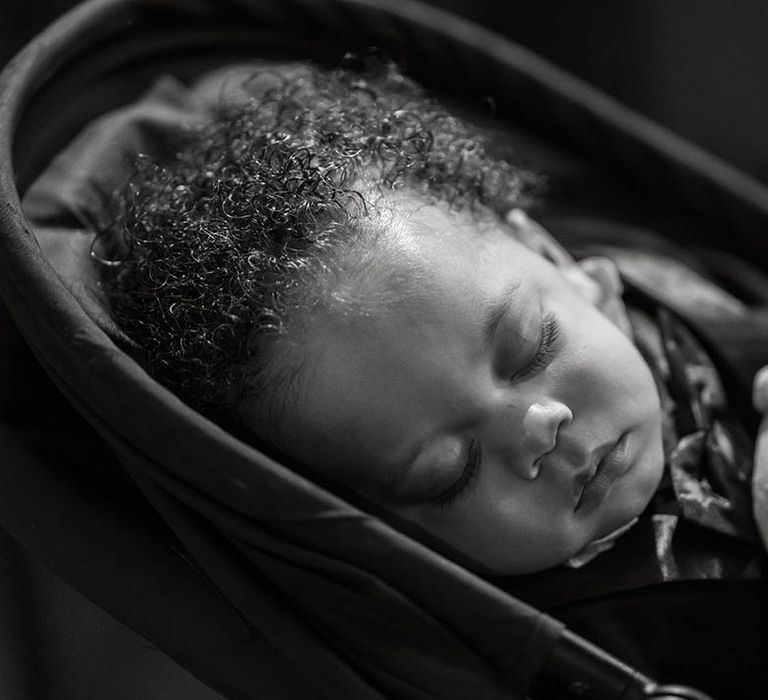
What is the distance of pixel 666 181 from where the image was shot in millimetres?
1003

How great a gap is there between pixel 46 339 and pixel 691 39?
49.7 inches

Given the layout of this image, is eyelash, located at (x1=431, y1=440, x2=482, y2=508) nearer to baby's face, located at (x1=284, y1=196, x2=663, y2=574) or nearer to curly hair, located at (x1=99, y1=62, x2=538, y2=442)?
baby's face, located at (x1=284, y1=196, x2=663, y2=574)

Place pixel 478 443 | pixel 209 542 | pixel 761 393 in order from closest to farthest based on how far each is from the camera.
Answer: pixel 209 542 → pixel 478 443 → pixel 761 393

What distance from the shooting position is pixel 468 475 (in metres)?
0.73

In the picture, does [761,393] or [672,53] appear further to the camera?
[672,53]

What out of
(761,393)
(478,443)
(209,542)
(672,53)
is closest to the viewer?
(209,542)

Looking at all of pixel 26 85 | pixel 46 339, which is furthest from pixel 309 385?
pixel 26 85

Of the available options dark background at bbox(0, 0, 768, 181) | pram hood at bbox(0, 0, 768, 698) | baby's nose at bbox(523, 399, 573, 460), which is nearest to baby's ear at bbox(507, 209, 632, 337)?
baby's nose at bbox(523, 399, 573, 460)

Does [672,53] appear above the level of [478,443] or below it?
above

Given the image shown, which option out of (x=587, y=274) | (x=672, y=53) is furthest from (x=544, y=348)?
(x=672, y=53)

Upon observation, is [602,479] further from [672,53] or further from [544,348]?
[672,53]

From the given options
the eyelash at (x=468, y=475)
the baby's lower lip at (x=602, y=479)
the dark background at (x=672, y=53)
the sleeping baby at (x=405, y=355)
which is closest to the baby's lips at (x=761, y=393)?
the sleeping baby at (x=405, y=355)

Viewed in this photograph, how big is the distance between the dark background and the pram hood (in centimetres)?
90

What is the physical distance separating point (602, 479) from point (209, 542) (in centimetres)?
29
